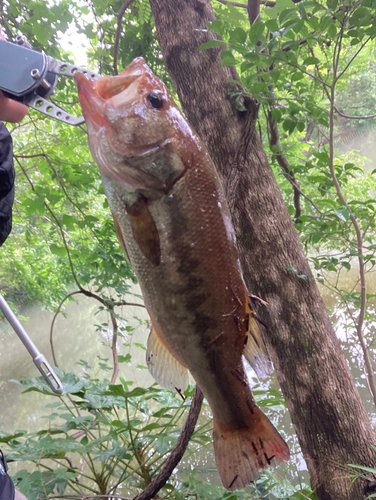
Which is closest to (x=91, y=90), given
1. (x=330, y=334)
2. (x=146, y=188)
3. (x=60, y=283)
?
(x=146, y=188)

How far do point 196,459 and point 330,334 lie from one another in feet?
9.03

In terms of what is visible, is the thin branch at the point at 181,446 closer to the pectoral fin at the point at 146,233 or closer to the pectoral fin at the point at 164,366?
the pectoral fin at the point at 164,366

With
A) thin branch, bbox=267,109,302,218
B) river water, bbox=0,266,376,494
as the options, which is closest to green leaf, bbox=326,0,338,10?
thin branch, bbox=267,109,302,218

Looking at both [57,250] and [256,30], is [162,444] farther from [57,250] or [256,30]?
[256,30]

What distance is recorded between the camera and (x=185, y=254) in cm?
65

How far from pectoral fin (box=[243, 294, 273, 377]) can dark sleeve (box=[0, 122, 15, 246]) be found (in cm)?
77

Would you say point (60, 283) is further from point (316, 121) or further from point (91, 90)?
point (91, 90)

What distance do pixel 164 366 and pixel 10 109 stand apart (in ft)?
2.36

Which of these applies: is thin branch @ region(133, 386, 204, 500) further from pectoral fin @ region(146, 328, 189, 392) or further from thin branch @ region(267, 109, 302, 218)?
thin branch @ region(267, 109, 302, 218)

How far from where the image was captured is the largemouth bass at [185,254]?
2.15ft

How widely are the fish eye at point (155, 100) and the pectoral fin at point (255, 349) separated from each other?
49cm

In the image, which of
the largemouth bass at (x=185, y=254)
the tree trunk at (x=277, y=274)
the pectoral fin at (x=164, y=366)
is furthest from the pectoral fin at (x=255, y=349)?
the tree trunk at (x=277, y=274)

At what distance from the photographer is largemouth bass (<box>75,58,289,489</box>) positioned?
0.65 metres

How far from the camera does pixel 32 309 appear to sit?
9938mm
